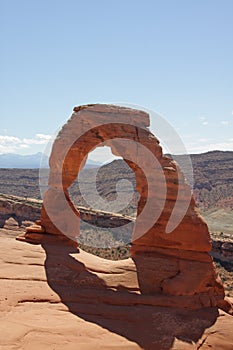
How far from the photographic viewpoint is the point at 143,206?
15.4m

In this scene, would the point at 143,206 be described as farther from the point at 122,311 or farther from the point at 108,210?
the point at 108,210

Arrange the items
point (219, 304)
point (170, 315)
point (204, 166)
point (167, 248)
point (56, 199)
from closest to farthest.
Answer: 1. point (170, 315)
2. point (219, 304)
3. point (167, 248)
4. point (56, 199)
5. point (204, 166)

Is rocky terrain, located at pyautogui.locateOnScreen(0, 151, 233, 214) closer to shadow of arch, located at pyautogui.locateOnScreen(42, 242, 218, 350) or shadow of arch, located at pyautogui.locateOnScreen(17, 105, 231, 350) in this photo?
shadow of arch, located at pyautogui.locateOnScreen(17, 105, 231, 350)

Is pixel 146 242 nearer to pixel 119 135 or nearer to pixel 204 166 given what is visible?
pixel 119 135

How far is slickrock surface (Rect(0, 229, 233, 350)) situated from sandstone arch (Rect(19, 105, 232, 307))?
1.05 metres

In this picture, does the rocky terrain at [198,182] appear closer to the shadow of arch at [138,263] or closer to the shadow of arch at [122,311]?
the shadow of arch at [138,263]

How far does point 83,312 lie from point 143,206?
222 inches

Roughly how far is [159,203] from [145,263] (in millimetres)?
2447

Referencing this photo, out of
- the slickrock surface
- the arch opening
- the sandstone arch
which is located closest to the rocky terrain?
the arch opening

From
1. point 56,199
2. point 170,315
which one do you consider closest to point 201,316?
point 170,315

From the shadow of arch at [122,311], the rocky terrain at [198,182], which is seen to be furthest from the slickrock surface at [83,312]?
the rocky terrain at [198,182]

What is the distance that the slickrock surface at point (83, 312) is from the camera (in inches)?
371

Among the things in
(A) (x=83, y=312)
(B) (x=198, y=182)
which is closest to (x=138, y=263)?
(A) (x=83, y=312)

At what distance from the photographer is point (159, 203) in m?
15.0
